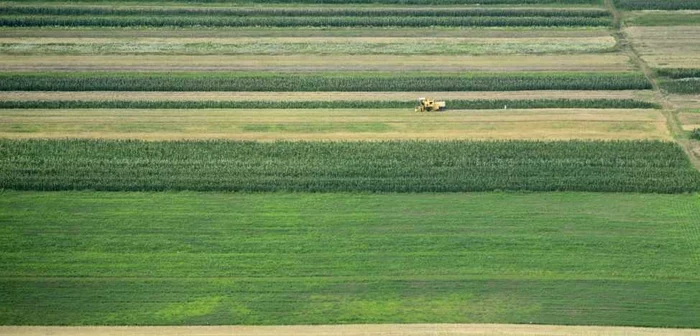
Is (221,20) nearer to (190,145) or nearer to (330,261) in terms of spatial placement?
(190,145)

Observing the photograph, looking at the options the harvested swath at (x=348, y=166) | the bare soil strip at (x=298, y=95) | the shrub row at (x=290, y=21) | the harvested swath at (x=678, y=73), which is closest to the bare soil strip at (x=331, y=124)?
the harvested swath at (x=348, y=166)

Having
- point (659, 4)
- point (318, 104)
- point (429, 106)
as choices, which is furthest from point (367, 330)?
point (659, 4)

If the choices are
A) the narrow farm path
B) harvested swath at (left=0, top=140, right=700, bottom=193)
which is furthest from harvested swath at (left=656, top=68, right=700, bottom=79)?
harvested swath at (left=0, top=140, right=700, bottom=193)

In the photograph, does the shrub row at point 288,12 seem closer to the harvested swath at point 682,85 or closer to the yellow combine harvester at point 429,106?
the harvested swath at point 682,85

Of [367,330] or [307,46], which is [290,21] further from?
[367,330]

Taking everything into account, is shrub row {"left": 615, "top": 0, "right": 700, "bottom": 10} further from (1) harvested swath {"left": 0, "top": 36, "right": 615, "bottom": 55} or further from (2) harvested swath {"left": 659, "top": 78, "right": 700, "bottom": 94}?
(2) harvested swath {"left": 659, "top": 78, "right": 700, "bottom": 94}
